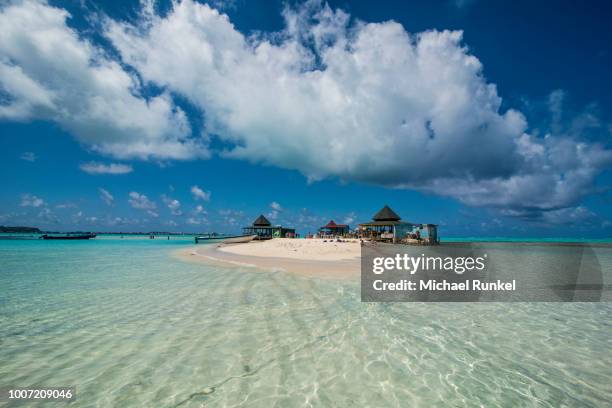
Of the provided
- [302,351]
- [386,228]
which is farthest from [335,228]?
[302,351]

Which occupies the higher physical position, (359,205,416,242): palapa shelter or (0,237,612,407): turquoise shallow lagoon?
(359,205,416,242): palapa shelter

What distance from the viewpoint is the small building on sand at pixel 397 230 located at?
35.9 metres

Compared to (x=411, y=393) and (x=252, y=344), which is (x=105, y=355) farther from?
(x=411, y=393)

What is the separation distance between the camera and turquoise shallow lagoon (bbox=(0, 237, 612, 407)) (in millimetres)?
3545

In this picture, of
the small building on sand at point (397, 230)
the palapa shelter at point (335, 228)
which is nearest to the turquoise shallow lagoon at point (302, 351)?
the small building on sand at point (397, 230)

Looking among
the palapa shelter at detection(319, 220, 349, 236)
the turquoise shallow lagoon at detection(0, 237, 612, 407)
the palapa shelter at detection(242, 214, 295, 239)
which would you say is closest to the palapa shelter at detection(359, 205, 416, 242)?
the palapa shelter at detection(319, 220, 349, 236)

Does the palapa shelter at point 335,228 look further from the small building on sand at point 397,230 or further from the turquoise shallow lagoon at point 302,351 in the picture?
the turquoise shallow lagoon at point 302,351

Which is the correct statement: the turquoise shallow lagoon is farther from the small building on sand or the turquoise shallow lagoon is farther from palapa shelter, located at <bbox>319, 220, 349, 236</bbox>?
palapa shelter, located at <bbox>319, 220, 349, 236</bbox>

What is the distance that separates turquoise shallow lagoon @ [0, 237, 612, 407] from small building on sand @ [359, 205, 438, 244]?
2863cm

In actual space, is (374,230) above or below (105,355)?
above

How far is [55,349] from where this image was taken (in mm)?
4773

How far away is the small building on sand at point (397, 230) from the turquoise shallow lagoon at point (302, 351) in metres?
28.6

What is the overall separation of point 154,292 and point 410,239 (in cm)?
3314

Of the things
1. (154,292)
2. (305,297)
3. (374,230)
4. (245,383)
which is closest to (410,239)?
(374,230)
